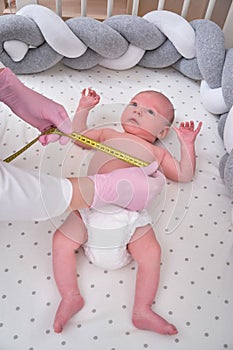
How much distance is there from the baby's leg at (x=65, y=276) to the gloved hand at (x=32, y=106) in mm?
219

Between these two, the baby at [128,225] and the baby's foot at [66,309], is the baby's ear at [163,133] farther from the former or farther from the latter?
the baby's foot at [66,309]

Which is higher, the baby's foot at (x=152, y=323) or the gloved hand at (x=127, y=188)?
the gloved hand at (x=127, y=188)

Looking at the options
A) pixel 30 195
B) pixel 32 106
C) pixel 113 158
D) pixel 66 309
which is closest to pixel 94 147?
pixel 113 158

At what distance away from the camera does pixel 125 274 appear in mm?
954

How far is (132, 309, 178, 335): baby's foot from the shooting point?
866 mm

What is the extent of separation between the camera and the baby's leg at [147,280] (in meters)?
0.87

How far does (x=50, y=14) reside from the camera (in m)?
1.23

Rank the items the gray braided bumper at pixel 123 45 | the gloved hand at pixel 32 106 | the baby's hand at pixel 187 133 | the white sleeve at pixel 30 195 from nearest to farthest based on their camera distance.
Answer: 1. the white sleeve at pixel 30 195
2. the gloved hand at pixel 32 106
3. the baby's hand at pixel 187 133
4. the gray braided bumper at pixel 123 45

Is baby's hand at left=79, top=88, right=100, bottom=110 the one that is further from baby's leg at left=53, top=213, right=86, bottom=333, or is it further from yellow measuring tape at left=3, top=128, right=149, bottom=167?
baby's leg at left=53, top=213, right=86, bottom=333

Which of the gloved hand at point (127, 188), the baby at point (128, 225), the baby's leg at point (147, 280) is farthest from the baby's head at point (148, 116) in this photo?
the baby's leg at point (147, 280)

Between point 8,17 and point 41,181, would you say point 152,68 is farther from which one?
point 41,181

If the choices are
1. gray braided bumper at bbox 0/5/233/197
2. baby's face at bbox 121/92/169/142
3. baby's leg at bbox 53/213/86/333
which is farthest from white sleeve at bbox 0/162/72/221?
gray braided bumper at bbox 0/5/233/197

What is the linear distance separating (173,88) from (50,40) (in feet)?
1.16

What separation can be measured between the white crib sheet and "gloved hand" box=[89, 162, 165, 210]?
0.07m
